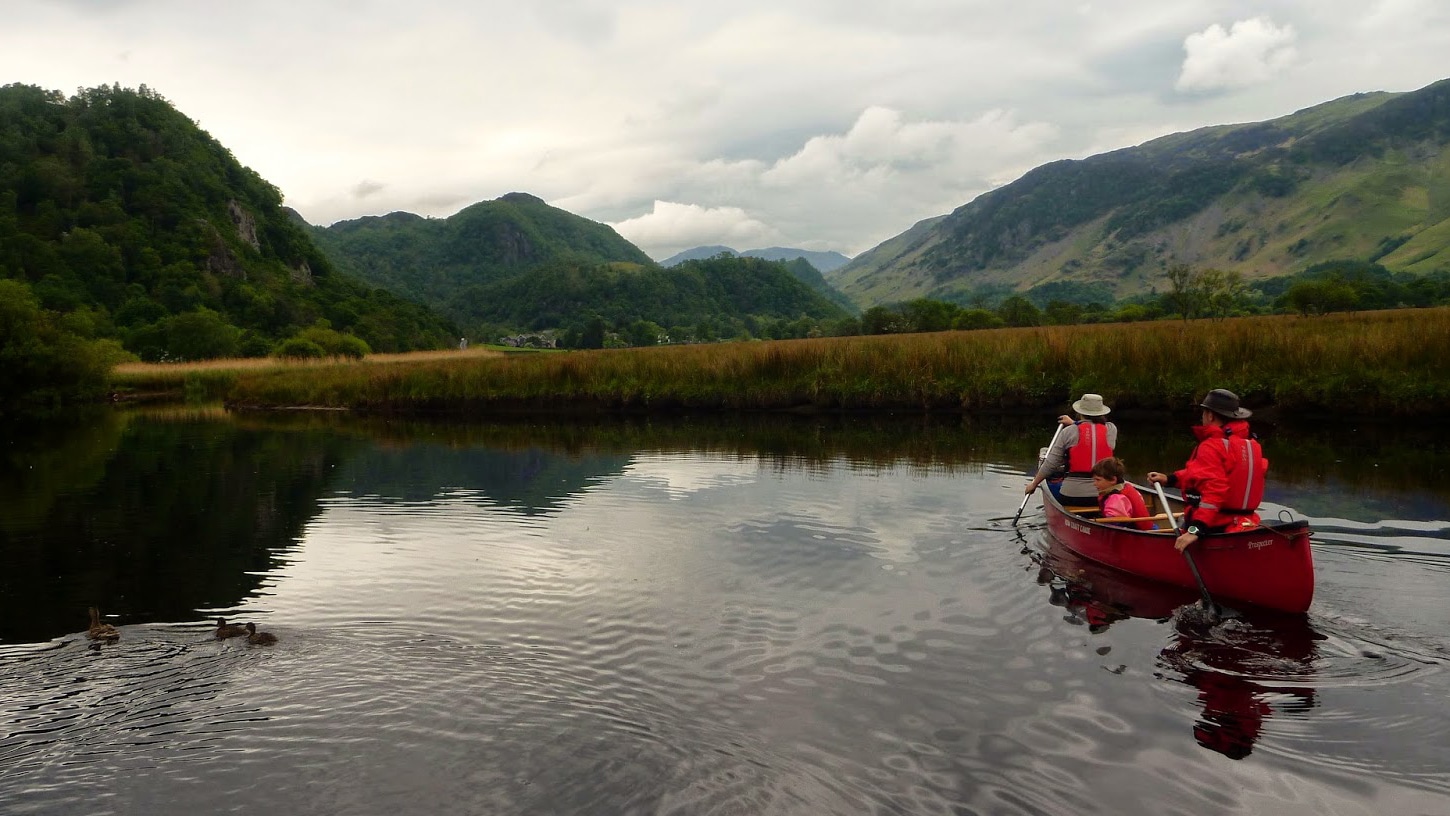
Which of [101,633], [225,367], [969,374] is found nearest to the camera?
[101,633]

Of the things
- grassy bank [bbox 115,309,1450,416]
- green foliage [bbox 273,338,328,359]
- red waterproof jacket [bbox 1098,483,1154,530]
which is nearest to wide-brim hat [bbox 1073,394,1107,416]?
red waterproof jacket [bbox 1098,483,1154,530]

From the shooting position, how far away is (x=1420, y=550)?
11.0 m

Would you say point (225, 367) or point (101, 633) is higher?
point (225, 367)

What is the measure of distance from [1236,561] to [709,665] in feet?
19.0

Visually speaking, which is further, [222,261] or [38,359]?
[222,261]

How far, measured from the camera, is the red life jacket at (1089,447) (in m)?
12.5

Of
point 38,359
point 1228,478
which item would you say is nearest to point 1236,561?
point 1228,478

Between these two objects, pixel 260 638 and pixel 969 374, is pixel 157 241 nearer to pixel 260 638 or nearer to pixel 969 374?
pixel 969 374

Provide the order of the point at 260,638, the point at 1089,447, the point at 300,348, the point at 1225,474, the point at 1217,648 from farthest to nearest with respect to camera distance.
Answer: the point at 300,348 < the point at 1089,447 < the point at 1225,474 < the point at 260,638 < the point at 1217,648

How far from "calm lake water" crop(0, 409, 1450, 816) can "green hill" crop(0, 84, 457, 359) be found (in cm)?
8577

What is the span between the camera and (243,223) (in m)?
126

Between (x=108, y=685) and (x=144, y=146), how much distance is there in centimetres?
14542

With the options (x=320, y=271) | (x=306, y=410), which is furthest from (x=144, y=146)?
(x=306, y=410)

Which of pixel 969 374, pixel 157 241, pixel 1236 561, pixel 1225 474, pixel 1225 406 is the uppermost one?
pixel 157 241
